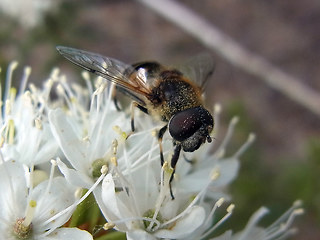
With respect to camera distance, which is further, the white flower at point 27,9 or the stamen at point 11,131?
the white flower at point 27,9

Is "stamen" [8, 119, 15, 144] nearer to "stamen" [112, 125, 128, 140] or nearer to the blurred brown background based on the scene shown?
"stamen" [112, 125, 128, 140]

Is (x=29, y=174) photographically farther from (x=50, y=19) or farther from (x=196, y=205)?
(x=50, y=19)

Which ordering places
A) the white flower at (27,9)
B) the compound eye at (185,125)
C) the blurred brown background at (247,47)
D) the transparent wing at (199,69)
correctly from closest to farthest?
1. the compound eye at (185,125)
2. the transparent wing at (199,69)
3. the blurred brown background at (247,47)
4. the white flower at (27,9)

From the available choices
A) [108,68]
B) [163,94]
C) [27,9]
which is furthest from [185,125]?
[27,9]

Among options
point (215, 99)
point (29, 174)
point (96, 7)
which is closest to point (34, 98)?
point (29, 174)

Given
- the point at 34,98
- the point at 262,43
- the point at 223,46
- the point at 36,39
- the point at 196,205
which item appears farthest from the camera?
the point at 262,43

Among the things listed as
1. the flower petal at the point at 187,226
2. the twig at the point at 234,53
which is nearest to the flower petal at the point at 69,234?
the flower petal at the point at 187,226

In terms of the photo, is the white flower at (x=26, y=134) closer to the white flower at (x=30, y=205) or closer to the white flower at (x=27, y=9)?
the white flower at (x=30, y=205)
